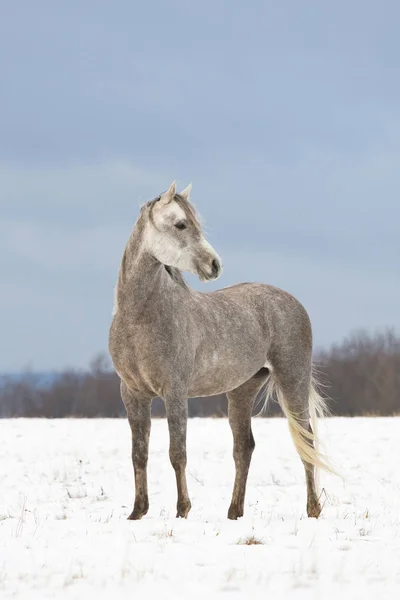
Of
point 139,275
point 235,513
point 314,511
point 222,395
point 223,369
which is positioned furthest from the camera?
point 222,395

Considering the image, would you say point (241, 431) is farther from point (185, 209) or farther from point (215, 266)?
point (185, 209)

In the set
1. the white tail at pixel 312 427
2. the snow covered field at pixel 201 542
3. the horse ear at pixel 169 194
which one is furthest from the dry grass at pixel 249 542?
the horse ear at pixel 169 194

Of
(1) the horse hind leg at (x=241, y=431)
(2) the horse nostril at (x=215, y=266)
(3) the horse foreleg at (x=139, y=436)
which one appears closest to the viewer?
(2) the horse nostril at (x=215, y=266)

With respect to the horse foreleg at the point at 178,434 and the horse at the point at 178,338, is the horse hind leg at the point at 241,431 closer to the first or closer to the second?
the horse at the point at 178,338

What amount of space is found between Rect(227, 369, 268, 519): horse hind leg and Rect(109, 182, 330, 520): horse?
0.04 ft

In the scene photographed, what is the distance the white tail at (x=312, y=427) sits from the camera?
904cm

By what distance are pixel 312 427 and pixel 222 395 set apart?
4162 cm

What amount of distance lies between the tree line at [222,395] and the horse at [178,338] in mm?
35884

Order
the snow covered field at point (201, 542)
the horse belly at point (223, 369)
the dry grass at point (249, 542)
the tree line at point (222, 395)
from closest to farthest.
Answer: the snow covered field at point (201, 542)
the dry grass at point (249, 542)
the horse belly at point (223, 369)
the tree line at point (222, 395)

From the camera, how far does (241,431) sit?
920 centimetres

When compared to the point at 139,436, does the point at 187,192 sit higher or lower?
higher

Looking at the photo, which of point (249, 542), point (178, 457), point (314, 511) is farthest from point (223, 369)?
point (249, 542)

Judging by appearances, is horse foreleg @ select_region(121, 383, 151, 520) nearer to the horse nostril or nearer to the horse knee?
the horse knee

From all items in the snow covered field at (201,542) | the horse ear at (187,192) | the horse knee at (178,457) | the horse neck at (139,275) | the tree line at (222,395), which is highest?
the tree line at (222,395)
